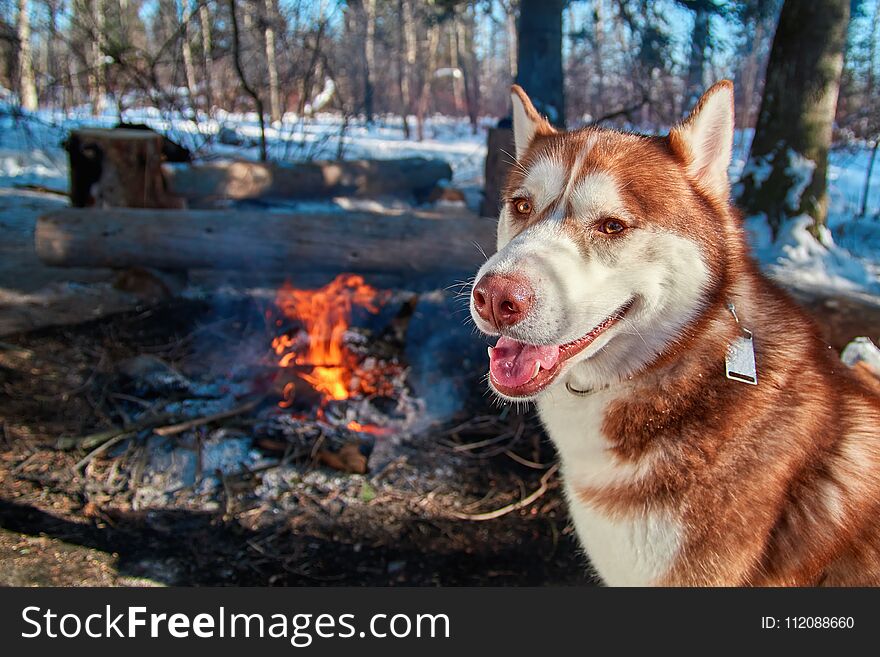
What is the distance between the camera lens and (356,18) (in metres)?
17.7

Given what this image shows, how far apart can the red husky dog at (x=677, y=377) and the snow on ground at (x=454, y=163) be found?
18.7 inches

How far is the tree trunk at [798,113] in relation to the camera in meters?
6.07

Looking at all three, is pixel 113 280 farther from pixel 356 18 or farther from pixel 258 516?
pixel 356 18

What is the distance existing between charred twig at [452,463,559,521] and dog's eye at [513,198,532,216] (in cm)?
218

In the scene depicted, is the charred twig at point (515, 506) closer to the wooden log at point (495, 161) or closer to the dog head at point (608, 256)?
the dog head at point (608, 256)

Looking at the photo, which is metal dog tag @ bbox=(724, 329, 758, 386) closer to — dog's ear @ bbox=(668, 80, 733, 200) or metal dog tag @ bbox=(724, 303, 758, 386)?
metal dog tag @ bbox=(724, 303, 758, 386)

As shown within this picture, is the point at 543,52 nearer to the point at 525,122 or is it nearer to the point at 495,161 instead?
the point at 495,161

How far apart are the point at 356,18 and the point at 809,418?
18592 mm

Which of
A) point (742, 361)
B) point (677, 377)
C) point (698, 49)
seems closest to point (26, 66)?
point (698, 49)

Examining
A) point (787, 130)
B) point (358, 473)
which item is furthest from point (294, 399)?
point (787, 130)

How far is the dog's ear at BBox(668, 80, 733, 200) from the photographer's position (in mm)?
1905

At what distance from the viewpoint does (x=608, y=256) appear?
5.85ft

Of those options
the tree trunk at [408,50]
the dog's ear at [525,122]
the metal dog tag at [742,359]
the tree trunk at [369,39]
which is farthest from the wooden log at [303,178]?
the tree trunk at [408,50]

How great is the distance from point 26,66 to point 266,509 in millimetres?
19223
